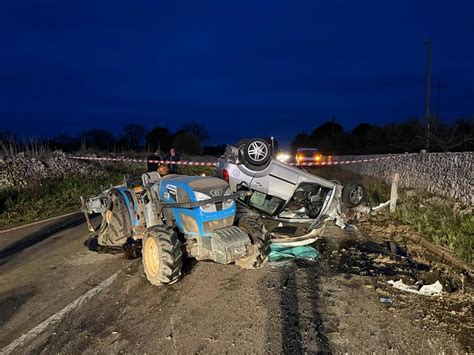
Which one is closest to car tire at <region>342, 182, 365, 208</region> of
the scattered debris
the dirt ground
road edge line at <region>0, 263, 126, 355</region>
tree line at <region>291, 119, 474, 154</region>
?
the dirt ground

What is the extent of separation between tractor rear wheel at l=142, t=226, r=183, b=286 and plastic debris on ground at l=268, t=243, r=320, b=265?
1.91 meters

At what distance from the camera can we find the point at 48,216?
1091 cm

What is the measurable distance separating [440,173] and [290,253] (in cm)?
684

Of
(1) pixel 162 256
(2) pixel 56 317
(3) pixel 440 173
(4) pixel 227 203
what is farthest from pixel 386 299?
(3) pixel 440 173

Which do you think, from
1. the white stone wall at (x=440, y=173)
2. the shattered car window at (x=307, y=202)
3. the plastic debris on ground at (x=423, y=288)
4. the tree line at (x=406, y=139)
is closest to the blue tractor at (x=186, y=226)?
the plastic debris on ground at (x=423, y=288)

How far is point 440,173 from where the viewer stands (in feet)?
34.7

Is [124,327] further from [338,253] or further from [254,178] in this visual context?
[338,253]

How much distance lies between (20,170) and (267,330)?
45.9ft

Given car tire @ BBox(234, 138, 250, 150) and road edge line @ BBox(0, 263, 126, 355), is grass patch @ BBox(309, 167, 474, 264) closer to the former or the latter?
car tire @ BBox(234, 138, 250, 150)

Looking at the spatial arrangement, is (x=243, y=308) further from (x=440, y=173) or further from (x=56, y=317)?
(x=440, y=173)

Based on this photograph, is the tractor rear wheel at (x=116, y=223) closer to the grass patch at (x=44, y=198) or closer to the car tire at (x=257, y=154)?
the car tire at (x=257, y=154)

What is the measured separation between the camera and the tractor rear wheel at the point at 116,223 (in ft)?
19.3

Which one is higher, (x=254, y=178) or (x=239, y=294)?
(x=254, y=178)

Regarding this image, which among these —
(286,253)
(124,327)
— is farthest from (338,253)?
(124,327)
